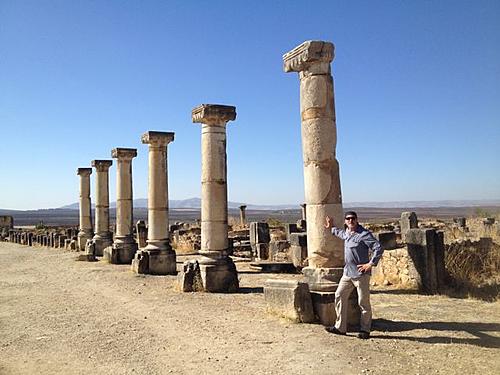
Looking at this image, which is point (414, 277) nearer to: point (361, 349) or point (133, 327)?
point (361, 349)

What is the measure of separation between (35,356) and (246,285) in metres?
6.46

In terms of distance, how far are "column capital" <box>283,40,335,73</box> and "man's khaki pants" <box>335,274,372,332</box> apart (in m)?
3.76

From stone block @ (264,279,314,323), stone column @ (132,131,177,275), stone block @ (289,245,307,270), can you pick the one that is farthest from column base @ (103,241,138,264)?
stone block @ (264,279,314,323)

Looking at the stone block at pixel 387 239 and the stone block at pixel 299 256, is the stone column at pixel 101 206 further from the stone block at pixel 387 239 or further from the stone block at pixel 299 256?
the stone block at pixel 387 239

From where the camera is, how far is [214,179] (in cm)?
1193

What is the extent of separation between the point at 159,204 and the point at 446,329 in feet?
34.5

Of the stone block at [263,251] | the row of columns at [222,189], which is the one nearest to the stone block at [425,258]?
the row of columns at [222,189]

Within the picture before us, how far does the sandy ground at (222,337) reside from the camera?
553 centimetres

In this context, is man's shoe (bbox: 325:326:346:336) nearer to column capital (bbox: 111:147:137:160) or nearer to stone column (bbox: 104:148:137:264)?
stone column (bbox: 104:148:137:264)

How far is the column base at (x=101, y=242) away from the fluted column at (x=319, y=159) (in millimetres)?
15147

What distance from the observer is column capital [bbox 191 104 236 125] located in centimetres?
1176

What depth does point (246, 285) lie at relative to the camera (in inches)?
475

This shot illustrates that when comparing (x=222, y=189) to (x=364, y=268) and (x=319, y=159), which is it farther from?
(x=364, y=268)

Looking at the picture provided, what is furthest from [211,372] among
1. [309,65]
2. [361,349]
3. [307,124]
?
[309,65]
